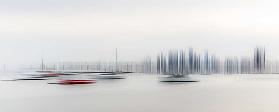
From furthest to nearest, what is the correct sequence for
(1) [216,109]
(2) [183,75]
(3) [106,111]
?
(2) [183,75], (1) [216,109], (3) [106,111]

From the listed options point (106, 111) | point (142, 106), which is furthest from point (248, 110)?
point (106, 111)

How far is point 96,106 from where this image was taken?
10.4 m

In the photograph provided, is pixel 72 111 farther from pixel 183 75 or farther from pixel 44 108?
pixel 183 75

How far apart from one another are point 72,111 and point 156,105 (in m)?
2.08

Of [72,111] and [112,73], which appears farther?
[112,73]

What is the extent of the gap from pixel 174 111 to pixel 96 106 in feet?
6.23

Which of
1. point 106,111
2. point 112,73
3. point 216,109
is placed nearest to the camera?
point 106,111

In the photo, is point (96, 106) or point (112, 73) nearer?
point (96, 106)

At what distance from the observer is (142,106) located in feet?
34.5

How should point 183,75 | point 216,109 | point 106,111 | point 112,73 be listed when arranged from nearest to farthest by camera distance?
point 106,111, point 216,109, point 183,75, point 112,73

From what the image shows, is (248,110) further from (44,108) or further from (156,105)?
(44,108)

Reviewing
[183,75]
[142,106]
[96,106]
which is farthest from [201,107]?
[183,75]

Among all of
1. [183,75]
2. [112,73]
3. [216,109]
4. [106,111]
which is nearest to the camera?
[106,111]

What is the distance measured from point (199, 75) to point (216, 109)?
2471 cm
